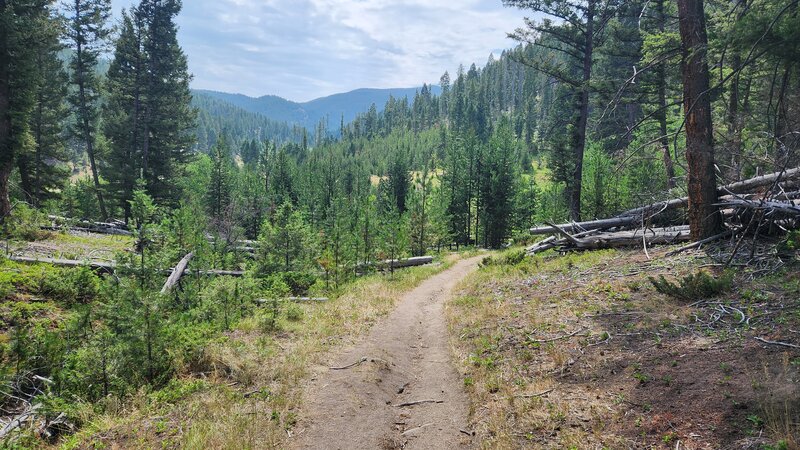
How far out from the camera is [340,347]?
8.77 metres

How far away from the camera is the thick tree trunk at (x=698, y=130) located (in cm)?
858

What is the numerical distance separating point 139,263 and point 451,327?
731 centimetres

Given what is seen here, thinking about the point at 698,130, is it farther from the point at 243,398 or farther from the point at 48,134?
the point at 48,134

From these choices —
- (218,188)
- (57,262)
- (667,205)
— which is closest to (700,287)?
(667,205)

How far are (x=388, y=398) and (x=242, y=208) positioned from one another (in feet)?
89.9

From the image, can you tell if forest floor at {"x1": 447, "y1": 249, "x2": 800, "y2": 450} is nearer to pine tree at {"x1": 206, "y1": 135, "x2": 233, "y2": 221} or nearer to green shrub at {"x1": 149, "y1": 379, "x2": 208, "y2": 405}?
green shrub at {"x1": 149, "y1": 379, "x2": 208, "y2": 405}

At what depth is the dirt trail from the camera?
5.61 metres

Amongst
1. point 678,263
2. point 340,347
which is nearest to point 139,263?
point 340,347

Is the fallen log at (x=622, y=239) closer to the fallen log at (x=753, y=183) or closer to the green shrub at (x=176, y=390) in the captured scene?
the fallen log at (x=753, y=183)

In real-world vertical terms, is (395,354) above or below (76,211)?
below

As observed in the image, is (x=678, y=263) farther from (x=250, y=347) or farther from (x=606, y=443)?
(x=250, y=347)

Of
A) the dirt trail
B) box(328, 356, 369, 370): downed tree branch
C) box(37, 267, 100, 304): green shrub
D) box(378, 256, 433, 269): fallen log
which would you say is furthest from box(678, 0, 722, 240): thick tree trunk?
box(378, 256, 433, 269): fallen log

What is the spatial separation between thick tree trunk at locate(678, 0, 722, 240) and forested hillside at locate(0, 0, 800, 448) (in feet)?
0.14

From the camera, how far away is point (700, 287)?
7.04 m
